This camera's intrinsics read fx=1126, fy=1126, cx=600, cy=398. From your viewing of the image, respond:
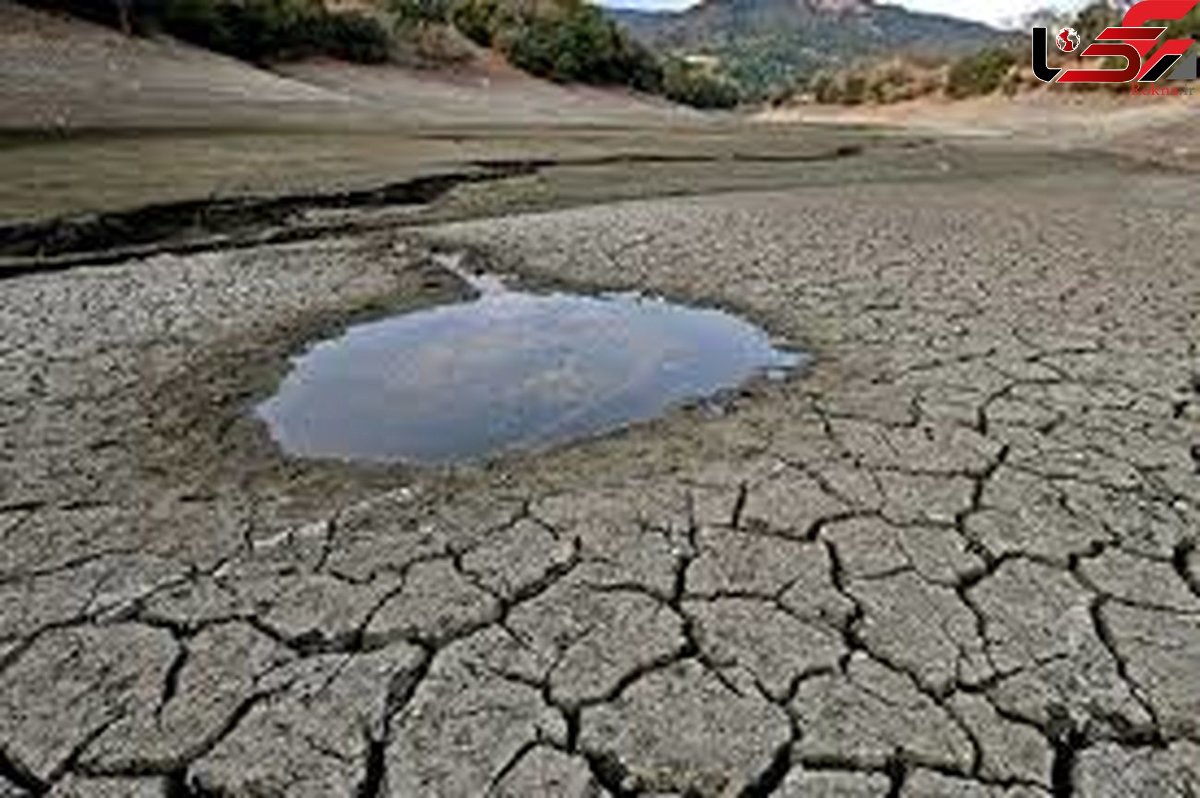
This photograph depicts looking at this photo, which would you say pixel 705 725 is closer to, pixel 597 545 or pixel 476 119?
pixel 597 545

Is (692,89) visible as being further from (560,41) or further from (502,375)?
(502,375)

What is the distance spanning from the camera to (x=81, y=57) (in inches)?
985

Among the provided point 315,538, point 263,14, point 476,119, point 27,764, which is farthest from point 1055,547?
point 263,14

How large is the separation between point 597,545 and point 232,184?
28.5ft

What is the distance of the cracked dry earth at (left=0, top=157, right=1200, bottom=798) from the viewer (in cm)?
245

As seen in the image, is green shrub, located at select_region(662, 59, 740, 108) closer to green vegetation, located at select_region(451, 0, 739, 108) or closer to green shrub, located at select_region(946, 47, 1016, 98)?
green vegetation, located at select_region(451, 0, 739, 108)

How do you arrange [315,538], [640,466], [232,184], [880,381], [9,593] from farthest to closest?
[232,184], [880,381], [640,466], [315,538], [9,593]

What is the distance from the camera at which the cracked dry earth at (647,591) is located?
245 cm

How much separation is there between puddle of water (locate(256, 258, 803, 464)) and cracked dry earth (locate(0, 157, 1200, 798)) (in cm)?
25

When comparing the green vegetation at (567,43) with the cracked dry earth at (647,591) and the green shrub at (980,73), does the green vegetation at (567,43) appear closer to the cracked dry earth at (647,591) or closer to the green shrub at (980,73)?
the green shrub at (980,73)

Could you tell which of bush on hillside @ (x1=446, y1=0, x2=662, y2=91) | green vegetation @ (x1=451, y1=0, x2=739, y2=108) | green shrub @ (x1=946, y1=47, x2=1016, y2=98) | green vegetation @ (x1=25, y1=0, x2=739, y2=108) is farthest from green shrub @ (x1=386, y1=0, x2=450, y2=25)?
green shrub @ (x1=946, y1=47, x2=1016, y2=98)
